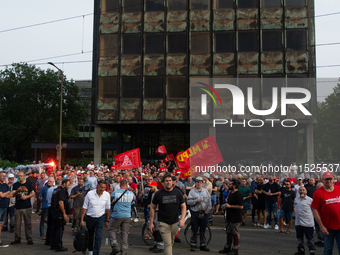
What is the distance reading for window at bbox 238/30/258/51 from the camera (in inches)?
1229

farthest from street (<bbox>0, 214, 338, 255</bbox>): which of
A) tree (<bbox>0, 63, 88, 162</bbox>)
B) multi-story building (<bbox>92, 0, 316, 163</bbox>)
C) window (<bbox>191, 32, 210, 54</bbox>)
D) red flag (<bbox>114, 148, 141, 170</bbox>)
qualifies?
tree (<bbox>0, 63, 88, 162</bbox>)

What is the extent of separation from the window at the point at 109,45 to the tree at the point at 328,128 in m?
20.9

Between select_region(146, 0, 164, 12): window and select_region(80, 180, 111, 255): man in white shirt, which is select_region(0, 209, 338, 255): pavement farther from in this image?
select_region(146, 0, 164, 12): window

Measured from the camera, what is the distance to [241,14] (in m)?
31.4

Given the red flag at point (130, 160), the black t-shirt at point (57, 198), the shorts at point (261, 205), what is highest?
the red flag at point (130, 160)

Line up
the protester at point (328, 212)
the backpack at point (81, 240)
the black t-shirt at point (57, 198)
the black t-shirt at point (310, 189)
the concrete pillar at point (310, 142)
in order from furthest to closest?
the concrete pillar at point (310, 142) < the black t-shirt at point (310, 189) < the black t-shirt at point (57, 198) < the backpack at point (81, 240) < the protester at point (328, 212)

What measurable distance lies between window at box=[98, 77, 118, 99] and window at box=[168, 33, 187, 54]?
5.71 m

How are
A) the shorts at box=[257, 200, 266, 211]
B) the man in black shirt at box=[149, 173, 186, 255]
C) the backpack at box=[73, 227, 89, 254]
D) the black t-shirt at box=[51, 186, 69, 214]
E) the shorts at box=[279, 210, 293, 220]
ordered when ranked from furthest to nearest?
the shorts at box=[257, 200, 266, 211]
the shorts at box=[279, 210, 293, 220]
the black t-shirt at box=[51, 186, 69, 214]
the backpack at box=[73, 227, 89, 254]
the man in black shirt at box=[149, 173, 186, 255]

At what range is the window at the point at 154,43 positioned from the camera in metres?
32.0

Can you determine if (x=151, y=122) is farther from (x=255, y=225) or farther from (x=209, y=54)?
(x=255, y=225)

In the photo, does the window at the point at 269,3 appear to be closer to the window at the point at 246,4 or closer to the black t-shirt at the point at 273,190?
the window at the point at 246,4

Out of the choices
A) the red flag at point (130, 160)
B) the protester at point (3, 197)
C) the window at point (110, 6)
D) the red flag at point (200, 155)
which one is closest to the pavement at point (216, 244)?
the protester at point (3, 197)

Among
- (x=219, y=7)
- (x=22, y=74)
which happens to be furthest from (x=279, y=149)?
(x=22, y=74)

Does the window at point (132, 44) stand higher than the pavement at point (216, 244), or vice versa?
the window at point (132, 44)
